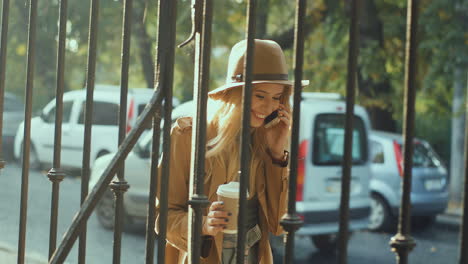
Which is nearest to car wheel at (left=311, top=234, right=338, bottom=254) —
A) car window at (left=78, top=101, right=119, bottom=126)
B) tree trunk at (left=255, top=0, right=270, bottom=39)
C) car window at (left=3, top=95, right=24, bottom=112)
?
car window at (left=78, top=101, right=119, bottom=126)

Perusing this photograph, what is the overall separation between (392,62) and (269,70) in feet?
38.6

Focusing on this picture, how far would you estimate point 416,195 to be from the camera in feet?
36.3

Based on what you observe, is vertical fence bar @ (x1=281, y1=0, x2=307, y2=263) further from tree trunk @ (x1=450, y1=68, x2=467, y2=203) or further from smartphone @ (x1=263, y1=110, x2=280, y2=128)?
tree trunk @ (x1=450, y1=68, x2=467, y2=203)

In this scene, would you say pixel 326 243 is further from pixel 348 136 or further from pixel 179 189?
pixel 348 136

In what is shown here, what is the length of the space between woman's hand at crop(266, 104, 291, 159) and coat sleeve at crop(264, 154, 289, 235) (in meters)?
0.04

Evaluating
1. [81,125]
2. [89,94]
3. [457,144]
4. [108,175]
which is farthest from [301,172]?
[457,144]

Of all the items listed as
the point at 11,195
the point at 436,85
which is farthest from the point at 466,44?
the point at 11,195

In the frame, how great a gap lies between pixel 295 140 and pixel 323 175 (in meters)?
7.09

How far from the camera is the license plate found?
11164 mm

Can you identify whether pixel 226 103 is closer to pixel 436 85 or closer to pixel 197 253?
pixel 197 253

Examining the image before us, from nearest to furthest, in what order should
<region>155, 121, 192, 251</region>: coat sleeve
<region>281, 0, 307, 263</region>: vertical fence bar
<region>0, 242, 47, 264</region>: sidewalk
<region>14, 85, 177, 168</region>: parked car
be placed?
<region>281, 0, 307, 263</region>: vertical fence bar
<region>155, 121, 192, 251</region>: coat sleeve
<region>0, 242, 47, 264</region>: sidewalk
<region>14, 85, 177, 168</region>: parked car

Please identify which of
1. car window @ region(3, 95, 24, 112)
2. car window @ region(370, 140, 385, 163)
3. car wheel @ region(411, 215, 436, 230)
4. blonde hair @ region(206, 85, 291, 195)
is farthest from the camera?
car window @ region(3, 95, 24, 112)

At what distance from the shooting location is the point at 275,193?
98.7 inches

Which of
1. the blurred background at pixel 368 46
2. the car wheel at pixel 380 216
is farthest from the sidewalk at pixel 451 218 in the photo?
the car wheel at pixel 380 216
